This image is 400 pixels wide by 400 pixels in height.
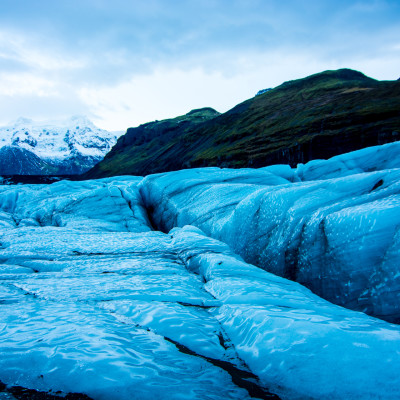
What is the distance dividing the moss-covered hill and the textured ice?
33.5 m

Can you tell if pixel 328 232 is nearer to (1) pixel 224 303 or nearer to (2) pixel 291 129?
(1) pixel 224 303

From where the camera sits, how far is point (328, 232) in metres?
6.08

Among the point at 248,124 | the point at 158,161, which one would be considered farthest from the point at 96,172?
the point at 248,124

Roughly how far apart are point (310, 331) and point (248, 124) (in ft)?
224

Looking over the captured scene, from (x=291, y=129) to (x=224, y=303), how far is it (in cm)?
5238

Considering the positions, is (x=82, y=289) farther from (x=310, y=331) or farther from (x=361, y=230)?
(x=361, y=230)

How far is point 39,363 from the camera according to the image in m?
2.76

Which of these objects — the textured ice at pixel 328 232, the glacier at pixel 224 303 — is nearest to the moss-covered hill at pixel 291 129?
the textured ice at pixel 328 232

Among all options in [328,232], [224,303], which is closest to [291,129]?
[328,232]

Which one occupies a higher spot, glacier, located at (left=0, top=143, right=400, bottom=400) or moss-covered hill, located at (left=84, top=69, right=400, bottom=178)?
moss-covered hill, located at (left=84, top=69, right=400, bottom=178)

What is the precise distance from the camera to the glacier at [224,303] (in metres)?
2.65

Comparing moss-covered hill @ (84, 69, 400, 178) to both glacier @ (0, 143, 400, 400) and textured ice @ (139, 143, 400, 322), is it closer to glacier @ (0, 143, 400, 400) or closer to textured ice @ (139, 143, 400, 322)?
textured ice @ (139, 143, 400, 322)

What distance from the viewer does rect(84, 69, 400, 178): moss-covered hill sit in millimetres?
42969

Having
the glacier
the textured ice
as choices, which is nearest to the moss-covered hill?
the textured ice
